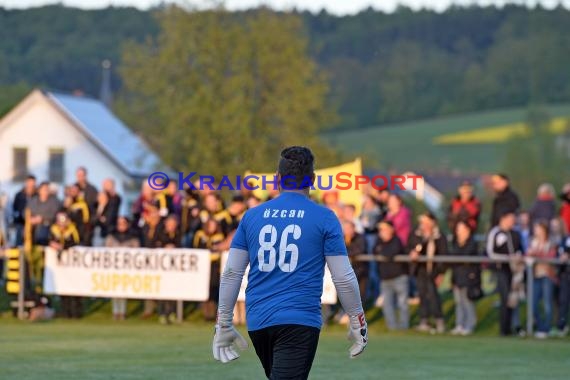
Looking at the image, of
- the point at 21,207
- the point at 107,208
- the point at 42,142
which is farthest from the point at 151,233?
the point at 42,142

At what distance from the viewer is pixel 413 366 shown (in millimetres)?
15789

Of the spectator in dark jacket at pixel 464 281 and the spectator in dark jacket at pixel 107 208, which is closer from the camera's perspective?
the spectator in dark jacket at pixel 464 281

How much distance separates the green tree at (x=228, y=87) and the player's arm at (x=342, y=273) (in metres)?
40.5

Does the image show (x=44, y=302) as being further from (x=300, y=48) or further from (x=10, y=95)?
(x=10, y=95)

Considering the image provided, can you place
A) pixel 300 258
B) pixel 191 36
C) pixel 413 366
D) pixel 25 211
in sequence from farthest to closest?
pixel 191 36, pixel 25 211, pixel 413 366, pixel 300 258

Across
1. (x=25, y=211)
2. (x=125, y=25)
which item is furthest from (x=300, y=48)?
(x=125, y=25)

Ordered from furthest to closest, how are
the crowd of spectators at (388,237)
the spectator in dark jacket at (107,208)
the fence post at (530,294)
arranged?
the spectator in dark jacket at (107,208)
the crowd of spectators at (388,237)
the fence post at (530,294)

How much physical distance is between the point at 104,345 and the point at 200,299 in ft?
14.5

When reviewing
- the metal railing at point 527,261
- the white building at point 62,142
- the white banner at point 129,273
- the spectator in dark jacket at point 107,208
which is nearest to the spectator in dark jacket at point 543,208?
the metal railing at point 527,261

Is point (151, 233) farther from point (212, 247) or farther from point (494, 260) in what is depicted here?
point (494, 260)

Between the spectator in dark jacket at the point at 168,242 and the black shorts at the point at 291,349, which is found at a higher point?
the black shorts at the point at 291,349

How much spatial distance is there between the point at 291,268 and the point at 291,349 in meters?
0.45

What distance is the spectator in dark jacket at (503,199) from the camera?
70.9 ft

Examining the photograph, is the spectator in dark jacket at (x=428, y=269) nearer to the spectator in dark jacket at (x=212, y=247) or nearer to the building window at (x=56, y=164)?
the spectator in dark jacket at (x=212, y=247)
